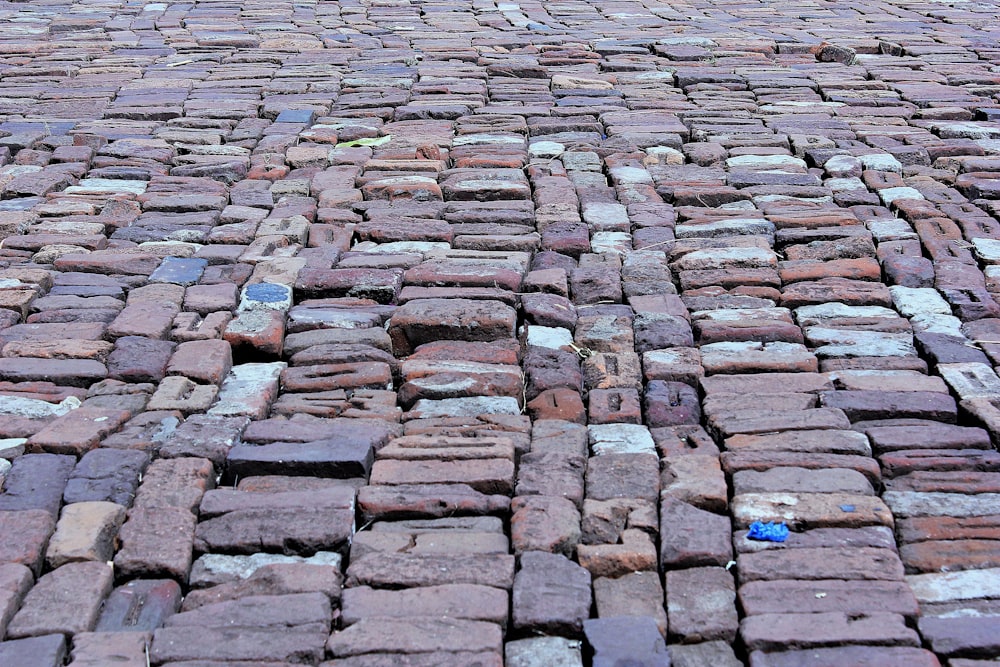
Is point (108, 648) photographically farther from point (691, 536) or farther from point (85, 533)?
point (691, 536)

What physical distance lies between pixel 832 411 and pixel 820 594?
2.72ft

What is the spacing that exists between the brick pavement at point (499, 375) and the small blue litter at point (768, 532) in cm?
3

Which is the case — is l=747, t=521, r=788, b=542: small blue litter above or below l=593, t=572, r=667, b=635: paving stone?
above

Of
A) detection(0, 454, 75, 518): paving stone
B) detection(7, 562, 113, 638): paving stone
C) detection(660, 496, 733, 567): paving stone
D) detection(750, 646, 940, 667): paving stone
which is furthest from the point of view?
detection(0, 454, 75, 518): paving stone

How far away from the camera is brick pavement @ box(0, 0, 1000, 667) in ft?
8.06

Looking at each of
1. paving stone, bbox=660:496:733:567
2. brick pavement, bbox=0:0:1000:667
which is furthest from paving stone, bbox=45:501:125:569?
paving stone, bbox=660:496:733:567

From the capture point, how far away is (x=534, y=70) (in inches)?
272

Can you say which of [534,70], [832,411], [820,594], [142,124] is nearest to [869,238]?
[832,411]

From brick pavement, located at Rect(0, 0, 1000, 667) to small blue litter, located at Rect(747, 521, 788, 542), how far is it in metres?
0.03

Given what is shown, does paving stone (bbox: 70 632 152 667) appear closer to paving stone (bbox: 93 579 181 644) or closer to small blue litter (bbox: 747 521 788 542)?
paving stone (bbox: 93 579 181 644)

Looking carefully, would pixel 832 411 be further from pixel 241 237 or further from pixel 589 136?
pixel 589 136

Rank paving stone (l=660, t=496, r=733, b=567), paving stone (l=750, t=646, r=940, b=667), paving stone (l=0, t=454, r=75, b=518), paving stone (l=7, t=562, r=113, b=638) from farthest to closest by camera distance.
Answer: paving stone (l=0, t=454, r=75, b=518) → paving stone (l=660, t=496, r=733, b=567) → paving stone (l=7, t=562, r=113, b=638) → paving stone (l=750, t=646, r=940, b=667)

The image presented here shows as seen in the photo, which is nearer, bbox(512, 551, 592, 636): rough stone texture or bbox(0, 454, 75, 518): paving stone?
bbox(512, 551, 592, 636): rough stone texture

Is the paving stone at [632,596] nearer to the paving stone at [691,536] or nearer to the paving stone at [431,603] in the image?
the paving stone at [691,536]
